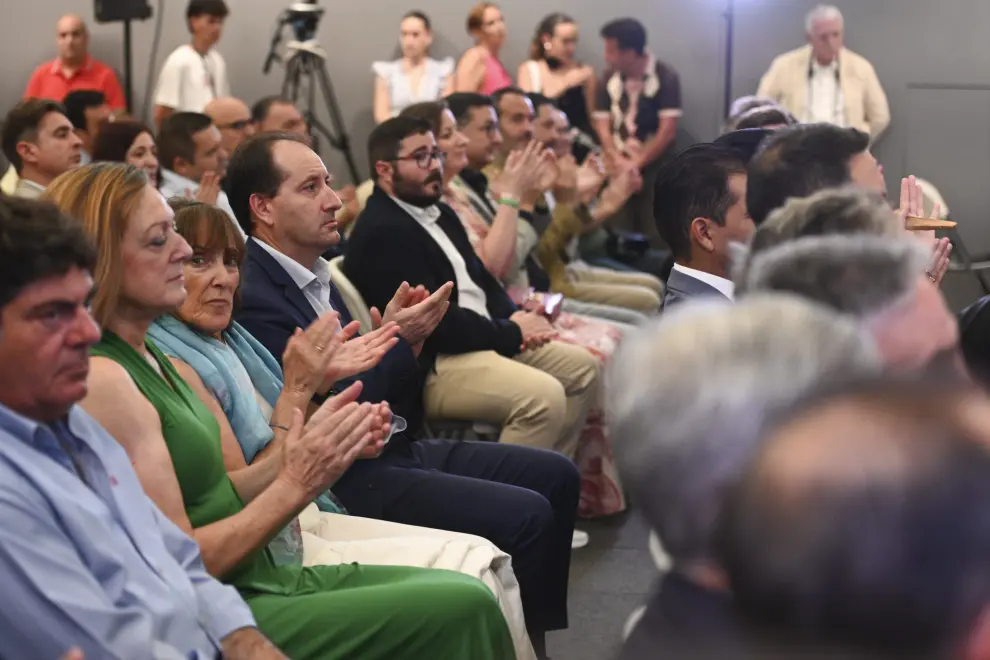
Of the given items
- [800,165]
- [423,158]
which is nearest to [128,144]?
[423,158]

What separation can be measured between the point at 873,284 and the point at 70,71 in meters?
6.78

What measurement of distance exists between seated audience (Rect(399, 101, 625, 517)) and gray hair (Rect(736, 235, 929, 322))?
240 centimetres

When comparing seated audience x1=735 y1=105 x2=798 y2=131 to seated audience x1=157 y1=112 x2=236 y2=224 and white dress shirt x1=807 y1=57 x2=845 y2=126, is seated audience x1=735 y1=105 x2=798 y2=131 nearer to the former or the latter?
seated audience x1=157 y1=112 x2=236 y2=224

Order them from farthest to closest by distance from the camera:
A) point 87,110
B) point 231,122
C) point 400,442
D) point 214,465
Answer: point 87,110 → point 231,122 → point 400,442 → point 214,465

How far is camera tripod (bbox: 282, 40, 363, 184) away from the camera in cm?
698

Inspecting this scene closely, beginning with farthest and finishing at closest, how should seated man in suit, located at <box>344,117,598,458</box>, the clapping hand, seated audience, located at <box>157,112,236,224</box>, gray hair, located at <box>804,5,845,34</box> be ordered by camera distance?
gray hair, located at <box>804,5,845,34</box> → seated audience, located at <box>157,112,236,224</box> → seated man in suit, located at <box>344,117,598,458</box> → the clapping hand

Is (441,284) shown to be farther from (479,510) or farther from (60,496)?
(60,496)

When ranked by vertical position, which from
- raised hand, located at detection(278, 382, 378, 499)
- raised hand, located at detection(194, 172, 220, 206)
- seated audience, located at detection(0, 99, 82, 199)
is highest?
raised hand, located at detection(278, 382, 378, 499)

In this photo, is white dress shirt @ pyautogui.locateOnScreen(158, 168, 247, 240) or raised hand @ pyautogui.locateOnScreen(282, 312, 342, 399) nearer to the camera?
raised hand @ pyautogui.locateOnScreen(282, 312, 342, 399)

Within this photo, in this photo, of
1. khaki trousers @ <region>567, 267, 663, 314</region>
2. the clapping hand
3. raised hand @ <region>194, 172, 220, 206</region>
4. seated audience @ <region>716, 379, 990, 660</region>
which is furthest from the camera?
khaki trousers @ <region>567, 267, 663, 314</region>

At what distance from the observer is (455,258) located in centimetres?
342

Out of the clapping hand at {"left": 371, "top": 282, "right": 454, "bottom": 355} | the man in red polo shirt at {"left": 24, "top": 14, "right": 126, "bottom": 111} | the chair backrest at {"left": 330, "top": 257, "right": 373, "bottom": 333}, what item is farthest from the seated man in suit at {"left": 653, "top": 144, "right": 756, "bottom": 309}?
the man in red polo shirt at {"left": 24, "top": 14, "right": 126, "bottom": 111}

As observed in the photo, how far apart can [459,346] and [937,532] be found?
2627 mm

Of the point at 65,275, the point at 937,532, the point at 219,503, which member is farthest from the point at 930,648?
the point at 219,503
